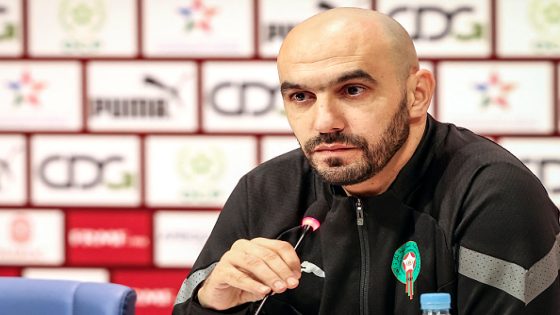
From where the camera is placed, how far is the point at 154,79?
4133 mm

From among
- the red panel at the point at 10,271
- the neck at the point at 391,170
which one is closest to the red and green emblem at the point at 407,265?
the neck at the point at 391,170

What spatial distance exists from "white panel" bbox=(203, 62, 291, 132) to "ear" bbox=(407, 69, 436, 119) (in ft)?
7.71

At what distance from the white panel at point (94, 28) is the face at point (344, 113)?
102 inches

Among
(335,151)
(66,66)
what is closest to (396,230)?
(335,151)

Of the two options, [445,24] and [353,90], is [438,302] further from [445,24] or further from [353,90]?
[445,24]

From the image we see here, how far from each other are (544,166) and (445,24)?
0.76 metres

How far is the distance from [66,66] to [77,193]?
581 mm

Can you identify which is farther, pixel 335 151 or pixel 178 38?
pixel 178 38

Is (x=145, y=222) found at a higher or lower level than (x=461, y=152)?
lower

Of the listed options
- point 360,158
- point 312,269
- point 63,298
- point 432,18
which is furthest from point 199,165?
point 360,158

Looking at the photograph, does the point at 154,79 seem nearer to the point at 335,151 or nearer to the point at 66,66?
the point at 66,66

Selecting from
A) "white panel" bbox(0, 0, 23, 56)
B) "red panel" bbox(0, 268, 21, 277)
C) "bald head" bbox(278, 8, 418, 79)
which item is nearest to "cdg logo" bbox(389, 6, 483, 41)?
"white panel" bbox(0, 0, 23, 56)

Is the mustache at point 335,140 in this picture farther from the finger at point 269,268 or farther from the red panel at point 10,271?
the red panel at point 10,271

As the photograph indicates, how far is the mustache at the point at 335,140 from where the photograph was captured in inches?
64.4
